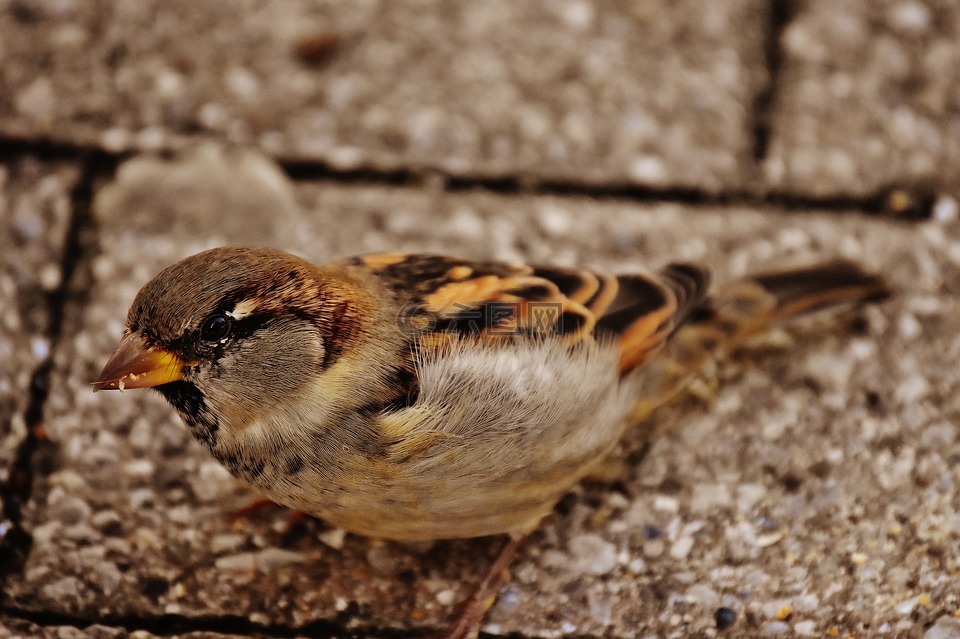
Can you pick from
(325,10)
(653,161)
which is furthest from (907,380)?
(325,10)

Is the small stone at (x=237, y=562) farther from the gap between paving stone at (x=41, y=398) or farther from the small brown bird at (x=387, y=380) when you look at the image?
the gap between paving stone at (x=41, y=398)

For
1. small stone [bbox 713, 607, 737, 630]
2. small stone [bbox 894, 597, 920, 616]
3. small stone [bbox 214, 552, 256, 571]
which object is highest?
small stone [bbox 214, 552, 256, 571]

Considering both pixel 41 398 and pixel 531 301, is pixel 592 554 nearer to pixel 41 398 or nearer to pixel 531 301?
pixel 531 301

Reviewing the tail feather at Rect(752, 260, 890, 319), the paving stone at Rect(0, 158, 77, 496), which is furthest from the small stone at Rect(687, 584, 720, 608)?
the paving stone at Rect(0, 158, 77, 496)

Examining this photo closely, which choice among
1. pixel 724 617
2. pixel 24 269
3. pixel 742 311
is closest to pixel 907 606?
pixel 724 617

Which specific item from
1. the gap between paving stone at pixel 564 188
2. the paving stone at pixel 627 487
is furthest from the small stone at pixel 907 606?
the gap between paving stone at pixel 564 188

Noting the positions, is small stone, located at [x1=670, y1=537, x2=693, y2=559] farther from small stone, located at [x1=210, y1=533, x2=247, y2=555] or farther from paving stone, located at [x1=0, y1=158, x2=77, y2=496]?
paving stone, located at [x1=0, y1=158, x2=77, y2=496]
